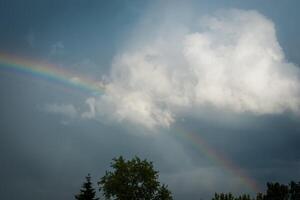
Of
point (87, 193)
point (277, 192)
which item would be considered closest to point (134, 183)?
point (87, 193)

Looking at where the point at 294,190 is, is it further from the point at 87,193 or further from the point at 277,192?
the point at 87,193

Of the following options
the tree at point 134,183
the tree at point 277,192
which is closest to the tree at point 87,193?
the tree at point 134,183

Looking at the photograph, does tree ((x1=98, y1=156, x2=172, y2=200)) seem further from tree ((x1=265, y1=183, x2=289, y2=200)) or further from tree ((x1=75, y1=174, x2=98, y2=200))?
tree ((x1=265, y1=183, x2=289, y2=200))

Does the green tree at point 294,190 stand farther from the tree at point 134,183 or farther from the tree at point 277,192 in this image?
the tree at point 134,183

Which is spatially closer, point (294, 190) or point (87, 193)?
point (87, 193)

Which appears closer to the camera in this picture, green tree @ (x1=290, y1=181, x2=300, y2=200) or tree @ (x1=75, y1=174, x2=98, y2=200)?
tree @ (x1=75, y1=174, x2=98, y2=200)

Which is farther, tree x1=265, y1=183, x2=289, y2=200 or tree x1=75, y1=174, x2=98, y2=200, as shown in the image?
tree x1=265, y1=183, x2=289, y2=200

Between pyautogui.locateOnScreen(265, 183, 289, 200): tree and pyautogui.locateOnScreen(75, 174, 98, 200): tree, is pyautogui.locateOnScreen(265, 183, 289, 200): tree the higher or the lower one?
the higher one

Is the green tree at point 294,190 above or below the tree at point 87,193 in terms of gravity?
above

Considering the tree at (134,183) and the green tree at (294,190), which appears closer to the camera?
the tree at (134,183)

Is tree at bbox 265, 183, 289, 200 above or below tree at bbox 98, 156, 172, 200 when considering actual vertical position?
above

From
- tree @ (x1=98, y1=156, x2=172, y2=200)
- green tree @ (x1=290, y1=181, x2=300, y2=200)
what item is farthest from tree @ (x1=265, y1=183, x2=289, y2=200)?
tree @ (x1=98, y1=156, x2=172, y2=200)

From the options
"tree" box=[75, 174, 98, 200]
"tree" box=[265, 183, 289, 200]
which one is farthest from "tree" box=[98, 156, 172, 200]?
"tree" box=[265, 183, 289, 200]

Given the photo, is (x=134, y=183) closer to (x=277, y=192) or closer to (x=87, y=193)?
(x=87, y=193)
